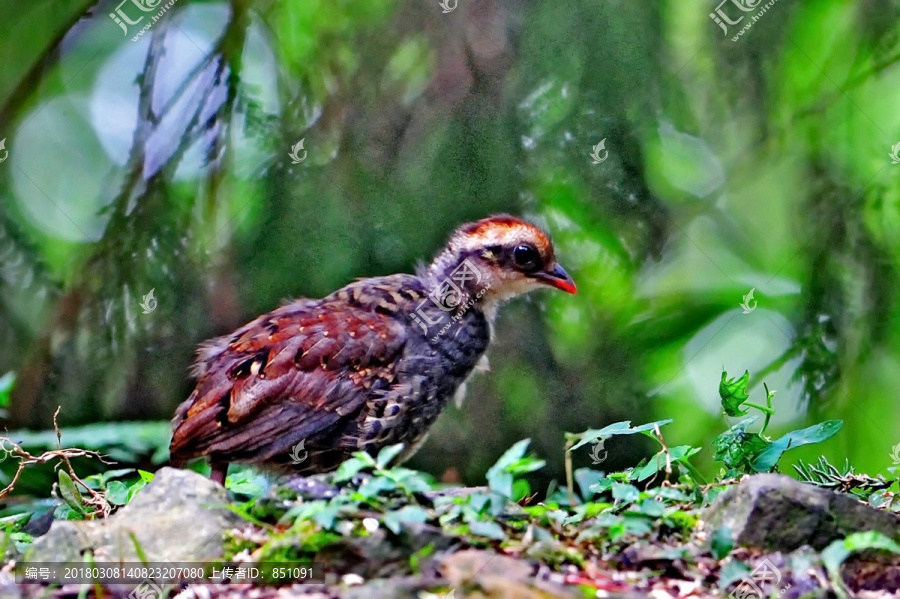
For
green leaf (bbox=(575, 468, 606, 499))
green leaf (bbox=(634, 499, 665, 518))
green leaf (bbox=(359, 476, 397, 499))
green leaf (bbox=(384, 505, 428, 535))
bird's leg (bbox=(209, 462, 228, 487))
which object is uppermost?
green leaf (bbox=(359, 476, 397, 499))

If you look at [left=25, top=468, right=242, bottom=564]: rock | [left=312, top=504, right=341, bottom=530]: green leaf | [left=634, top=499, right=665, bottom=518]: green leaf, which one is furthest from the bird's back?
[left=634, top=499, right=665, bottom=518]: green leaf

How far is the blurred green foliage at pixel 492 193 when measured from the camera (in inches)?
165

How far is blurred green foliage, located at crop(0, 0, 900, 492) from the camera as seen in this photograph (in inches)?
165

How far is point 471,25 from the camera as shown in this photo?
437cm

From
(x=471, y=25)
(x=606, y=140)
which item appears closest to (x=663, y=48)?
(x=606, y=140)

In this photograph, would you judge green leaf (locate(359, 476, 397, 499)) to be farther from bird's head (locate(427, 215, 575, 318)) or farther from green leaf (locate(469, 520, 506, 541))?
bird's head (locate(427, 215, 575, 318))

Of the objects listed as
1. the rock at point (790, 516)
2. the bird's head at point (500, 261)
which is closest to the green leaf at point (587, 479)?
the rock at point (790, 516)

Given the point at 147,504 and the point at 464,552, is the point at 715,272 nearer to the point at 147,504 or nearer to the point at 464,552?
the point at 464,552

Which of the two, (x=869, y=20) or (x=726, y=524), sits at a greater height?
(x=869, y=20)

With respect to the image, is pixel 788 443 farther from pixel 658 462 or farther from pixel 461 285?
pixel 461 285

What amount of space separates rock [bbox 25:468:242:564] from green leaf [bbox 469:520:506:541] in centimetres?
63

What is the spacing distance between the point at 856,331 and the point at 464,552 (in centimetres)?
294

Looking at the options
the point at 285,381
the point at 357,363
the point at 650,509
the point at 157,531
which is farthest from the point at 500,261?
the point at 157,531

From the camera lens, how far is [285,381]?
10.0 feet
